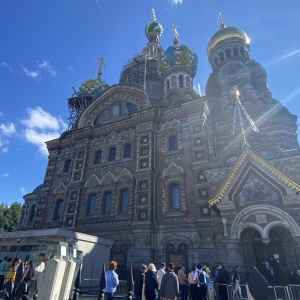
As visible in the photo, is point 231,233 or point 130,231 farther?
point 130,231

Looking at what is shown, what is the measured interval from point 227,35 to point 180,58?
10202 mm

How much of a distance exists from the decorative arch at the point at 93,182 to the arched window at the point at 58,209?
284 centimetres

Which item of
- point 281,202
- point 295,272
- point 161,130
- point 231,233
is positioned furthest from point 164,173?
point 295,272

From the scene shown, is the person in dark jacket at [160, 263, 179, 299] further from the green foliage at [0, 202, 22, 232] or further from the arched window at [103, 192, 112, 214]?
the green foliage at [0, 202, 22, 232]

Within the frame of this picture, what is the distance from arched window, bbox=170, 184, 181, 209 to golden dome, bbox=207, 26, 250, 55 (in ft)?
69.6

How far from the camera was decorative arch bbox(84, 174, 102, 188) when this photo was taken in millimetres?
19522

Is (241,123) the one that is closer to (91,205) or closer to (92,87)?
(91,205)

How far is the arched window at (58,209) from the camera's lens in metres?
20.2

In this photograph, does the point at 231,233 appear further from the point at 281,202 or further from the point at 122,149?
the point at 122,149

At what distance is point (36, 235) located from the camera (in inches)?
533

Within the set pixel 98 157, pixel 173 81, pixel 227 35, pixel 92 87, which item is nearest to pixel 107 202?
pixel 98 157

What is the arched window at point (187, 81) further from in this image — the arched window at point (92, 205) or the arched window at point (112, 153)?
the arched window at point (92, 205)

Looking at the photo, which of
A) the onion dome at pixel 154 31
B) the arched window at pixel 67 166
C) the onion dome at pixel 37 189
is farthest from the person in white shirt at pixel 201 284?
the onion dome at pixel 154 31

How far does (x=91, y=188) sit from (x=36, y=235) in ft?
21.3
